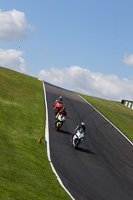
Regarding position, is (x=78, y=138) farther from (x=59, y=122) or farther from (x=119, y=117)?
(x=119, y=117)

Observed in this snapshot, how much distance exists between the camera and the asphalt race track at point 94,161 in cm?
1477

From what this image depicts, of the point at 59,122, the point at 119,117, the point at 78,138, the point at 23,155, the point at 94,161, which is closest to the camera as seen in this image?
the point at 23,155

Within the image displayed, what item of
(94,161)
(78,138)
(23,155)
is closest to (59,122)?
(78,138)

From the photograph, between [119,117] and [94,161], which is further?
[119,117]

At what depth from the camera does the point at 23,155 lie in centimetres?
1644

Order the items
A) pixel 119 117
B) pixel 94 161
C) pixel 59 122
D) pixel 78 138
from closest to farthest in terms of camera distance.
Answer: pixel 94 161
pixel 78 138
pixel 59 122
pixel 119 117

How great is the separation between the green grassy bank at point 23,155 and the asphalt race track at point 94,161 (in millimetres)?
973

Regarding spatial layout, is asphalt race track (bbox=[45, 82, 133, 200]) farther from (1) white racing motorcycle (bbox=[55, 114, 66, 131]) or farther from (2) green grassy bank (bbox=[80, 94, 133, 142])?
(2) green grassy bank (bbox=[80, 94, 133, 142])

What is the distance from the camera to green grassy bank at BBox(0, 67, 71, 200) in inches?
441

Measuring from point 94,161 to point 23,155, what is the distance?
230 inches

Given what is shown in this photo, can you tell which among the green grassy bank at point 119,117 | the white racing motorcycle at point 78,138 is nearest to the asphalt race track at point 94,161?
the white racing motorcycle at point 78,138

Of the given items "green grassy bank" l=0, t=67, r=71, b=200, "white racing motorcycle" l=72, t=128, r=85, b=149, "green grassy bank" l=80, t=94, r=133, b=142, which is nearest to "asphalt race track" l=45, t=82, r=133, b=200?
"white racing motorcycle" l=72, t=128, r=85, b=149

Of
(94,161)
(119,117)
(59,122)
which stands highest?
(119,117)

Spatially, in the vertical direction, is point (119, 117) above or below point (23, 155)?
above
